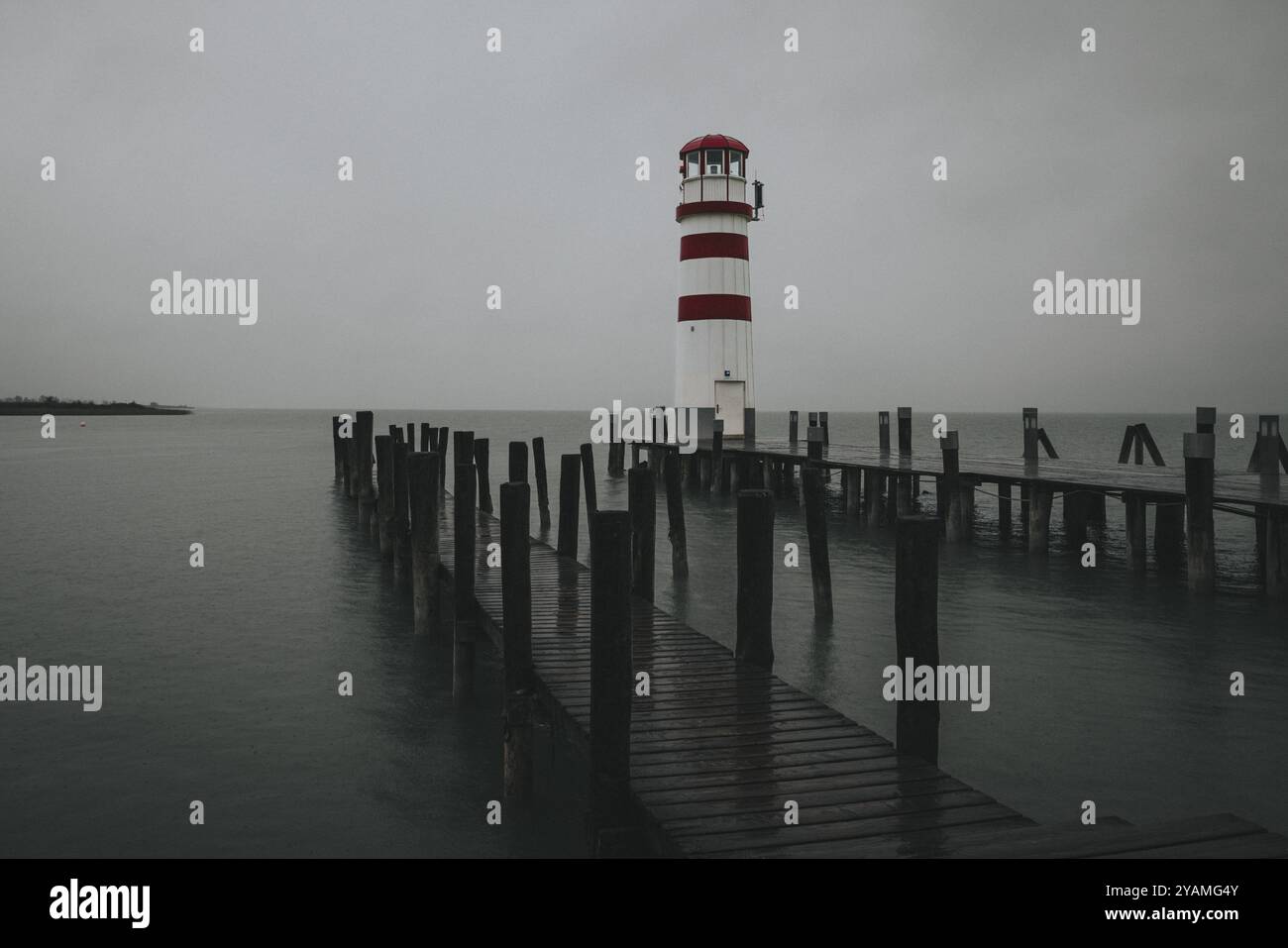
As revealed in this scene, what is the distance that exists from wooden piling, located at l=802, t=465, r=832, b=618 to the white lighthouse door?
13.7 metres

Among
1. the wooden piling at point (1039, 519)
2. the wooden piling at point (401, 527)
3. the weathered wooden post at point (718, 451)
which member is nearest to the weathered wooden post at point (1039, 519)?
the wooden piling at point (1039, 519)

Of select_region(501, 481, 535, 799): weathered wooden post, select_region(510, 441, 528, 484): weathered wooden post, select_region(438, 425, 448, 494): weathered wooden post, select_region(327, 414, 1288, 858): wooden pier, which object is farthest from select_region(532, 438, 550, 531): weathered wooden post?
select_region(501, 481, 535, 799): weathered wooden post

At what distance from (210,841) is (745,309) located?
→ 21.2 meters

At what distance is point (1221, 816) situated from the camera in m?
3.67

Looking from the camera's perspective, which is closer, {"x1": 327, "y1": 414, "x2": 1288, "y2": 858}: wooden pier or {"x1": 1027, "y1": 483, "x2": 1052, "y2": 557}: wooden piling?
{"x1": 327, "y1": 414, "x2": 1288, "y2": 858}: wooden pier

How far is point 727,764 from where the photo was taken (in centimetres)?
473

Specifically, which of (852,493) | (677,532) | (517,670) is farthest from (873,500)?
(517,670)

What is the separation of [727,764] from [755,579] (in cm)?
222

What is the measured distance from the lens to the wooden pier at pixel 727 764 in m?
3.69

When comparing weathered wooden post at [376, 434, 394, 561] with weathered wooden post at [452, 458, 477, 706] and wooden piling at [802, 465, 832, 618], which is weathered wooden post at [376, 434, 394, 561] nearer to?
weathered wooden post at [452, 458, 477, 706]

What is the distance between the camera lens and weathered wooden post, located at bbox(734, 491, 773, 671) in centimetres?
664

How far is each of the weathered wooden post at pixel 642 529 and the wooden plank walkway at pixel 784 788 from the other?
2377 millimetres
